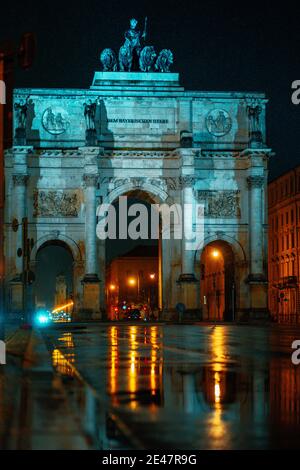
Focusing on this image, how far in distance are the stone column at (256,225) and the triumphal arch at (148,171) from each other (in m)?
0.07

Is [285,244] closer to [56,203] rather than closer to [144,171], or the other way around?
[144,171]

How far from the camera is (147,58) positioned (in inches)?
2768

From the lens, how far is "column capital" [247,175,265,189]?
6881 centimetres

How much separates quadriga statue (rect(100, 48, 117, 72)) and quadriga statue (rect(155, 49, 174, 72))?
324 cm

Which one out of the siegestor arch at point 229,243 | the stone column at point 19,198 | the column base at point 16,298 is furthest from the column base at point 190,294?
the stone column at point 19,198

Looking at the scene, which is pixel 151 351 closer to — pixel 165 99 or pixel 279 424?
pixel 279 424

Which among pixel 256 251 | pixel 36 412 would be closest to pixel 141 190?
pixel 256 251

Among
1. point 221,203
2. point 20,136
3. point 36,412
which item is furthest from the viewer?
point 221,203

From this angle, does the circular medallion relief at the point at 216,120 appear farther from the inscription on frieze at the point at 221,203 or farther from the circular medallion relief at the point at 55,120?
the circular medallion relief at the point at 55,120

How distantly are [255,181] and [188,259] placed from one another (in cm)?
760

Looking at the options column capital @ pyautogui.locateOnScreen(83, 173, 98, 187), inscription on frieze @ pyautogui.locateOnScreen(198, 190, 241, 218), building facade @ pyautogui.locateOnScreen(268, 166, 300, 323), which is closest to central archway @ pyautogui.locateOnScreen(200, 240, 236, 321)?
inscription on frieze @ pyautogui.locateOnScreen(198, 190, 241, 218)

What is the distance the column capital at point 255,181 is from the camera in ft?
226
